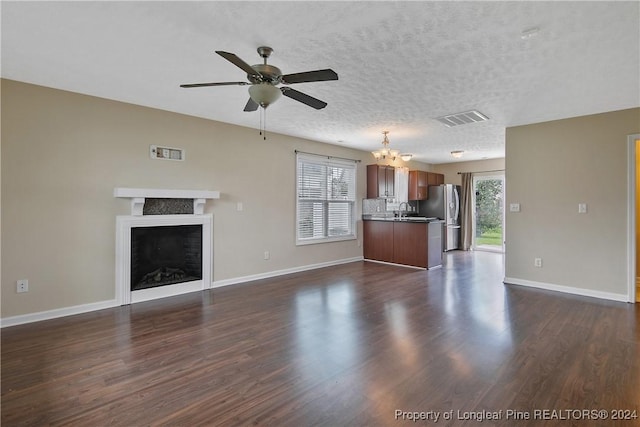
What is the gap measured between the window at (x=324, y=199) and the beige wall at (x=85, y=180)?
1.20 meters

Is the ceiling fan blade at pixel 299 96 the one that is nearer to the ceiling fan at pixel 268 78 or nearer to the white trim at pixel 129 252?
the ceiling fan at pixel 268 78

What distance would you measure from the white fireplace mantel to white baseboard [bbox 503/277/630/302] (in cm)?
476

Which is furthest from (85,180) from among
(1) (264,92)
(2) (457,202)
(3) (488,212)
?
(3) (488,212)

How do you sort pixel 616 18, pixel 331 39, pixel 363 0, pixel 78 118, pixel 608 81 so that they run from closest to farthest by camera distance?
pixel 363 0
pixel 616 18
pixel 331 39
pixel 608 81
pixel 78 118

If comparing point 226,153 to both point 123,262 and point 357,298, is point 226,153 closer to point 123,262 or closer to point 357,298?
point 123,262

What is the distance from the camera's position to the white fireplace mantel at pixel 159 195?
377 centimetres

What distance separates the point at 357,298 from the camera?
13.6 ft

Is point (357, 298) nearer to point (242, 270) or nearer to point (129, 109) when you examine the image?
point (242, 270)

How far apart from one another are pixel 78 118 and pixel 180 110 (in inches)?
44.9

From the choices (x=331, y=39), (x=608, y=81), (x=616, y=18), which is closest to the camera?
(x=616, y=18)

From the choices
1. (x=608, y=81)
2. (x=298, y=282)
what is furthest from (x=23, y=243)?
(x=608, y=81)

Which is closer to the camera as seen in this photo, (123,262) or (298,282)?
(123,262)

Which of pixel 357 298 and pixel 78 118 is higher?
pixel 78 118

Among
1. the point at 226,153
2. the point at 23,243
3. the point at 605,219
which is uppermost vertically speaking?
the point at 226,153
